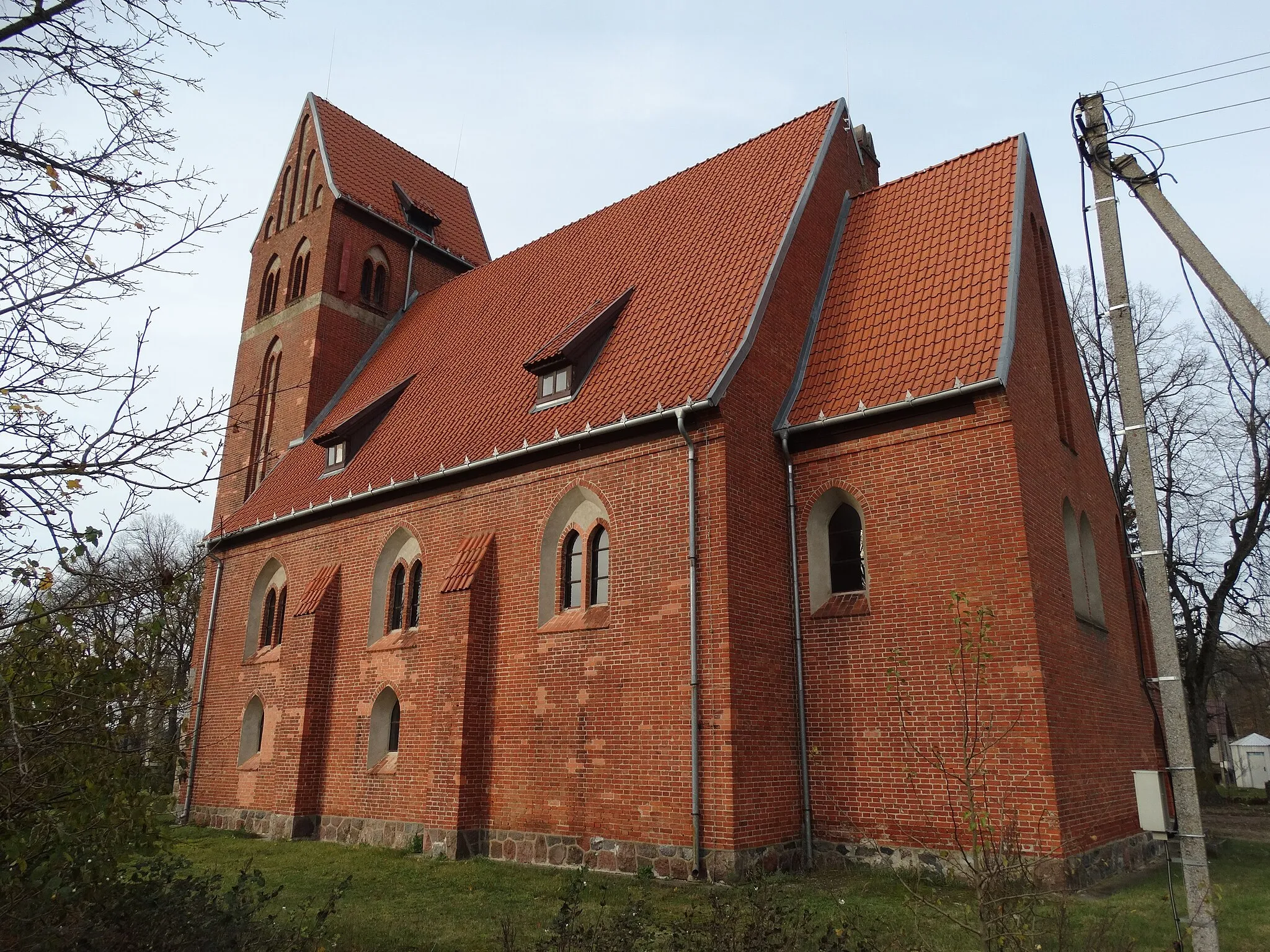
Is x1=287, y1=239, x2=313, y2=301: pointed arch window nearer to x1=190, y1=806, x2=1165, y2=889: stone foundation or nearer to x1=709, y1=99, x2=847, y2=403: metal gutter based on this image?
x1=709, y1=99, x2=847, y2=403: metal gutter

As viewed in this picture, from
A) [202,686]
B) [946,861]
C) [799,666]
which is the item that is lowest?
[946,861]

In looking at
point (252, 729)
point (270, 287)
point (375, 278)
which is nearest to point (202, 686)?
point (252, 729)

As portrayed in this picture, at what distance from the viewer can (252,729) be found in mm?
16641

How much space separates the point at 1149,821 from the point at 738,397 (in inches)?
254

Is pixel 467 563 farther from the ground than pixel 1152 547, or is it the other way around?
pixel 467 563

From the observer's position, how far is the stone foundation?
9.44m

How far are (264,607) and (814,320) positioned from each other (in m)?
11.8

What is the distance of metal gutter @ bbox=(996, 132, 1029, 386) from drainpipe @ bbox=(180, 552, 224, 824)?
13.6 meters

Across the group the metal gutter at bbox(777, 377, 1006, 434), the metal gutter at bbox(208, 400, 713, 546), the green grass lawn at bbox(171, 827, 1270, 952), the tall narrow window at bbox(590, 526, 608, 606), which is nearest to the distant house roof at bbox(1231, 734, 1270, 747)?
the green grass lawn at bbox(171, 827, 1270, 952)

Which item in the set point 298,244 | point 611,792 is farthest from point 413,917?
point 298,244

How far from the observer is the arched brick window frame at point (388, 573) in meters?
14.6

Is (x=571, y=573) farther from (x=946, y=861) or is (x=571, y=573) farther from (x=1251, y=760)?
(x=1251, y=760)

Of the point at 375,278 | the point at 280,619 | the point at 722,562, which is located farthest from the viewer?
the point at 375,278

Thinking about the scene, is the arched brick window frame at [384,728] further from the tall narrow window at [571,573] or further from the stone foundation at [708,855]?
the tall narrow window at [571,573]
